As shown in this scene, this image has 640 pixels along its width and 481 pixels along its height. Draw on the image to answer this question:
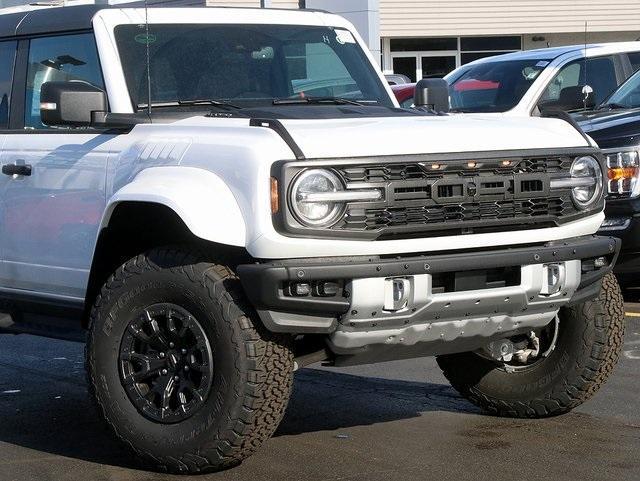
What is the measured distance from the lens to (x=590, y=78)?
41.9 ft

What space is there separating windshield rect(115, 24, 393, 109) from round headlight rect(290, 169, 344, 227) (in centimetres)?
130

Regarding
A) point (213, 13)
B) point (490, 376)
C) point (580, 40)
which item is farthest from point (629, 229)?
point (580, 40)

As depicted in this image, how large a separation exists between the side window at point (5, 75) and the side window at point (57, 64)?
132 mm

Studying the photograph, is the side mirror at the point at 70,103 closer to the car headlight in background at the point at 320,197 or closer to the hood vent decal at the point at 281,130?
the hood vent decal at the point at 281,130

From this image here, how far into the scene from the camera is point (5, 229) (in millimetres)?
6484

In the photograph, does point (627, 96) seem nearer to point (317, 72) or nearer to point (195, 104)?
point (317, 72)

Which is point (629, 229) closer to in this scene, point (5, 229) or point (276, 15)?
point (276, 15)

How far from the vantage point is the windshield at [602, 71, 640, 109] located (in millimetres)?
10781

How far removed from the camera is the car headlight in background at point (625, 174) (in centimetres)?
911

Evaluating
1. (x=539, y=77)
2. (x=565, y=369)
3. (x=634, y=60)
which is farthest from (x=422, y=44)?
(x=565, y=369)

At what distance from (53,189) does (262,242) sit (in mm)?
1472

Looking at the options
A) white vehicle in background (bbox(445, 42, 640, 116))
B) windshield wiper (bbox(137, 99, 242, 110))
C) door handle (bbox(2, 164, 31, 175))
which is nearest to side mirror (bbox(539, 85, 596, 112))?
windshield wiper (bbox(137, 99, 242, 110))

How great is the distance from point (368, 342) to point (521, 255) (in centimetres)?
70

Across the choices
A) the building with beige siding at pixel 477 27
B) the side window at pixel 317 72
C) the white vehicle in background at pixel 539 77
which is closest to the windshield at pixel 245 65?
the side window at pixel 317 72
